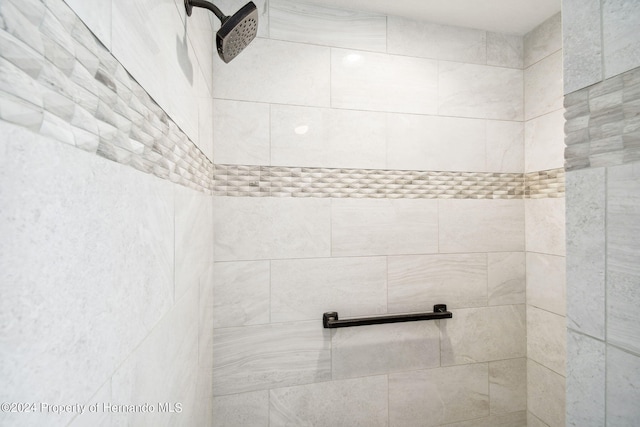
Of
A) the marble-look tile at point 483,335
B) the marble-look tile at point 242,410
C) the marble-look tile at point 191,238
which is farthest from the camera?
the marble-look tile at point 483,335

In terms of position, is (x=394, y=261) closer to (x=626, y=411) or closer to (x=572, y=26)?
(x=626, y=411)

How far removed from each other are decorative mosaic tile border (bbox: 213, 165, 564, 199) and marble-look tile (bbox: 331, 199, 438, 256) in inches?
2.0

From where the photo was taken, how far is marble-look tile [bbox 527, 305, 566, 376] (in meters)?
1.44

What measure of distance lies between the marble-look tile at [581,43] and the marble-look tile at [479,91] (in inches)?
39.2

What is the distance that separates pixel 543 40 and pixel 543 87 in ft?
0.82

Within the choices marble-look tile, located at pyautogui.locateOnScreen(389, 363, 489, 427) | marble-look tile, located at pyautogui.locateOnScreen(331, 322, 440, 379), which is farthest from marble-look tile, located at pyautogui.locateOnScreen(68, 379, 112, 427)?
marble-look tile, located at pyautogui.locateOnScreen(389, 363, 489, 427)

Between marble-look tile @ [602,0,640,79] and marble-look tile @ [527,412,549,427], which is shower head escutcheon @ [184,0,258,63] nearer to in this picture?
marble-look tile @ [602,0,640,79]

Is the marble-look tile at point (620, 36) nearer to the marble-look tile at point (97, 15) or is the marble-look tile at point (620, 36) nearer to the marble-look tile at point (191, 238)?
the marble-look tile at point (97, 15)

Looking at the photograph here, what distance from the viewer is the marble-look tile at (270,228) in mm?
1281

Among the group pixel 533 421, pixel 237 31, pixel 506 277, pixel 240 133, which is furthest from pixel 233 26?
pixel 533 421

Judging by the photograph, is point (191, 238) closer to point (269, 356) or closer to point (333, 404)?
point (269, 356)

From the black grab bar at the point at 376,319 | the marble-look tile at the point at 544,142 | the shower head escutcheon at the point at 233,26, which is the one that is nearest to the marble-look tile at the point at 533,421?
the black grab bar at the point at 376,319

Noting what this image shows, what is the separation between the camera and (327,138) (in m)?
1.38

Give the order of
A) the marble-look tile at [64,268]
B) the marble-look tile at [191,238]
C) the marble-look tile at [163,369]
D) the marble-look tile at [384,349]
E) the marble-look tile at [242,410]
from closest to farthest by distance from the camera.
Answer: the marble-look tile at [64,268] → the marble-look tile at [163,369] → the marble-look tile at [191,238] → the marble-look tile at [242,410] → the marble-look tile at [384,349]
